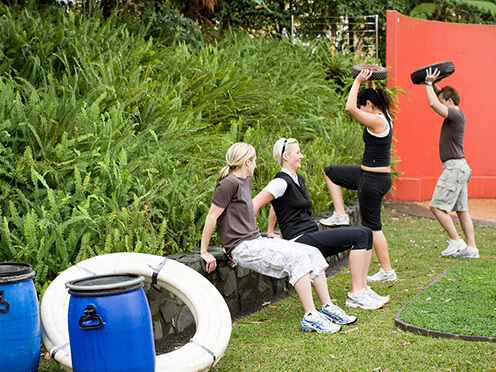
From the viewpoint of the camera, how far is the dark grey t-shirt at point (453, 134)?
722 centimetres

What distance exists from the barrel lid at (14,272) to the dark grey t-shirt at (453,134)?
209 inches

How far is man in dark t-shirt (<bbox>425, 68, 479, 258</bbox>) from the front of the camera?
7.14m

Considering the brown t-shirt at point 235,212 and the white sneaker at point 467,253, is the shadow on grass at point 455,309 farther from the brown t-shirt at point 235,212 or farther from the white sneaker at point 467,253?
the brown t-shirt at point 235,212

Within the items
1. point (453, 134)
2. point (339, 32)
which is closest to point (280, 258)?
point (453, 134)

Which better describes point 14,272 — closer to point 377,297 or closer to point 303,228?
point 303,228

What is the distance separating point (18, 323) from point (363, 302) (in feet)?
9.12

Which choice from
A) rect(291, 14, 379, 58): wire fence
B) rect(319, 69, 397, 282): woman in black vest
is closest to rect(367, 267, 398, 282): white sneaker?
rect(319, 69, 397, 282): woman in black vest

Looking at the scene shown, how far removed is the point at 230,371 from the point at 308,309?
0.90 metres

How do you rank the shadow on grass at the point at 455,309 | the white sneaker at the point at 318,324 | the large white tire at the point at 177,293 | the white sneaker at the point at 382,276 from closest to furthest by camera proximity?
the large white tire at the point at 177,293 → the shadow on grass at the point at 455,309 → the white sneaker at the point at 318,324 → the white sneaker at the point at 382,276

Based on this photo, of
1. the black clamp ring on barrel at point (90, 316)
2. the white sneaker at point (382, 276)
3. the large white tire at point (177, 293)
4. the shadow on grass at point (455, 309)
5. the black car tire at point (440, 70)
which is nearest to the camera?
the black clamp ring on barrel at point (90, 316)

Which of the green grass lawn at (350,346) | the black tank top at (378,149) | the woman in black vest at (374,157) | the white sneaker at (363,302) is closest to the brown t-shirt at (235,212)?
the green grass lawn at (350,346)

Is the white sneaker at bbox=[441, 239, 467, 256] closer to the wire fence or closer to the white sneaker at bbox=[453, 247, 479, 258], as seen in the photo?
the white sneaker at bbox=[453, 247, 479, 258]

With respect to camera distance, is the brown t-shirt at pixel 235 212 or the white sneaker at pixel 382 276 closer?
the brown t-shirt at pixel 235 212

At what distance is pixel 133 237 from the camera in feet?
15.1
